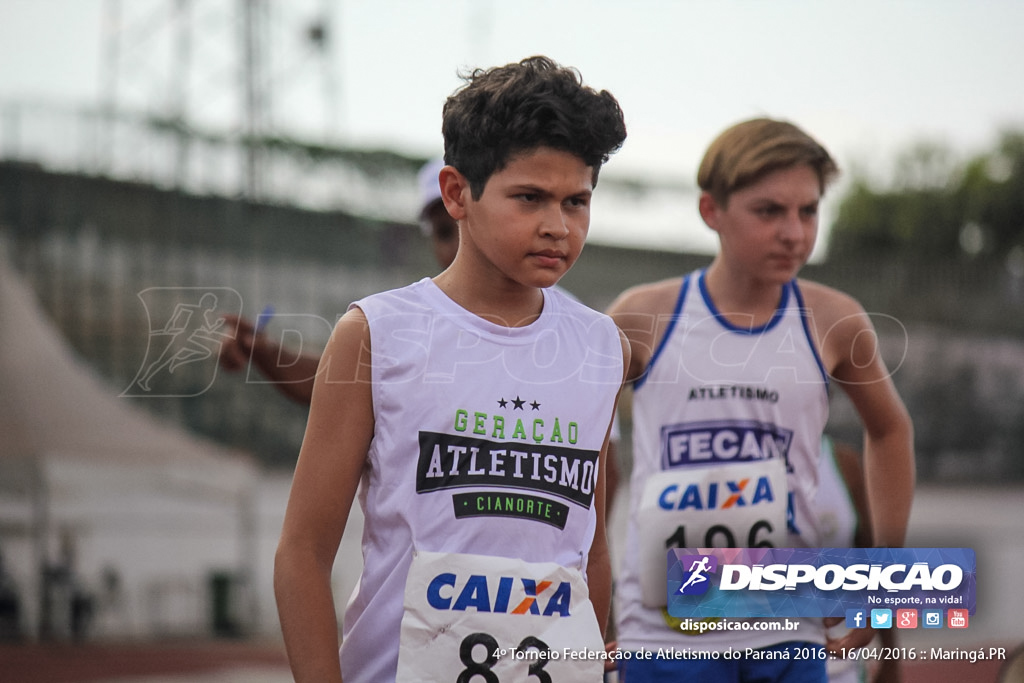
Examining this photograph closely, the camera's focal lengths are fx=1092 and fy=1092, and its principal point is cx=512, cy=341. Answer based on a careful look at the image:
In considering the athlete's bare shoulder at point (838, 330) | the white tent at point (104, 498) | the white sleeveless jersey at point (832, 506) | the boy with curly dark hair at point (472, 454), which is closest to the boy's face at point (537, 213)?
the boy with curly dark hair at point (472, 454)

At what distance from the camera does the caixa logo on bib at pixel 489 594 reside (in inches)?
72.1

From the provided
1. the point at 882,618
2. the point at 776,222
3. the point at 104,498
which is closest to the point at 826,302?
the point at 776,222

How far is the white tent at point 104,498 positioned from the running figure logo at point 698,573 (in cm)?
772

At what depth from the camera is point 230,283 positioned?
17.7 meters

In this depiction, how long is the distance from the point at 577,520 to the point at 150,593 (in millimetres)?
Result: 12497

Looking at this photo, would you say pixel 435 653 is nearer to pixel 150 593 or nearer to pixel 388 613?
pixel 388 613

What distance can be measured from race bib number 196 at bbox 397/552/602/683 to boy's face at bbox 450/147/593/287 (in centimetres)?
51

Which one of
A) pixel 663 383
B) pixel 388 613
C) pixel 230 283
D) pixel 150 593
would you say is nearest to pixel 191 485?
pixel 150 593

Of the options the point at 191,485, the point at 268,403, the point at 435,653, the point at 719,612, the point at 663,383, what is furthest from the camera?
the point at 268,403

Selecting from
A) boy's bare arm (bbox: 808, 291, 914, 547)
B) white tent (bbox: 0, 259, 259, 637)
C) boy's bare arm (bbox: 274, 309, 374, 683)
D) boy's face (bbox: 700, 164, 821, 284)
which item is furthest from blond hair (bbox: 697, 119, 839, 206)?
white tent (bbox: 0, 259, 259, 637)

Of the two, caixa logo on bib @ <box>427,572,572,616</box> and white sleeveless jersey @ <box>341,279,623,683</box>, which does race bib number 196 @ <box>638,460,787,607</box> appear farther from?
caixa logo on bib @ <box>427,572,572,616</box>

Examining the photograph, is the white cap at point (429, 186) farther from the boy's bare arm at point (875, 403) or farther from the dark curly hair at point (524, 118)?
the dark curly hair at point (524, 118)

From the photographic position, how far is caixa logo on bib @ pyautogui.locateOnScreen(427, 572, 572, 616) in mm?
1830

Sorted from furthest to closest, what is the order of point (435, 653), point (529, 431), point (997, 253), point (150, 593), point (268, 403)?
point (997, 253)
point (268, 403)
point (150, 593)
point (529, 431)
point (435, 653)
